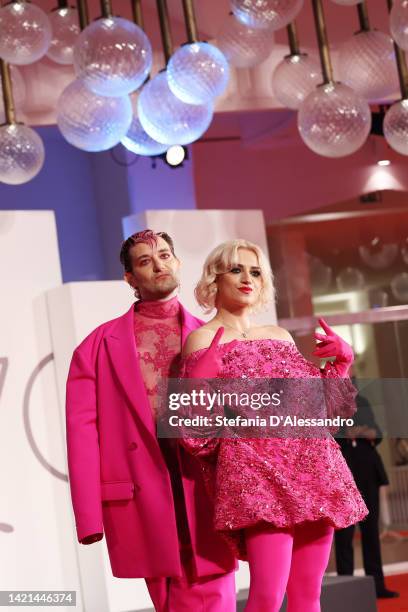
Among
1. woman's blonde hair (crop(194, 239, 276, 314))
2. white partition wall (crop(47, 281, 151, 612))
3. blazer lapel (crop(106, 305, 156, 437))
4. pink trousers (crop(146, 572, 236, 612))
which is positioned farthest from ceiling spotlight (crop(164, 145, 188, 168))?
pink trousers (crop(146, 572, 236, 612))

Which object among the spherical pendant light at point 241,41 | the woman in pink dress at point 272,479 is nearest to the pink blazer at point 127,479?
the woman in pink dress at point 272,479

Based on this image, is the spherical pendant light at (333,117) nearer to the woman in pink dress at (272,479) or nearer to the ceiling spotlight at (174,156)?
the ceiling spotlight at (174,156)

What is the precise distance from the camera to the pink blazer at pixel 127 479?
2881 mm

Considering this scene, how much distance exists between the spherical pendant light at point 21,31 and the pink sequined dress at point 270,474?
6.31ft

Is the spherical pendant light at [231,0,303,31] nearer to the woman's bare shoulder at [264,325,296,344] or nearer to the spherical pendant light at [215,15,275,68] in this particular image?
the spherical pendant light at [215,15,275,68]

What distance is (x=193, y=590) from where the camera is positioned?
290cm

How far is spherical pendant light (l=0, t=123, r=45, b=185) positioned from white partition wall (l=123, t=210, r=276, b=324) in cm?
78

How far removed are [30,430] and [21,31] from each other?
68.5 inches

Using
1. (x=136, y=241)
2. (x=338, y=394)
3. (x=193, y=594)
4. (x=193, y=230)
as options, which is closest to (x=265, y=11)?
(x=193, y=230)

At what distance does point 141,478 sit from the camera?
2916 mm

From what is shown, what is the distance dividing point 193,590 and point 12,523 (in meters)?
1.74

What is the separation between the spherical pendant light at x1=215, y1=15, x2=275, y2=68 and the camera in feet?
15.2

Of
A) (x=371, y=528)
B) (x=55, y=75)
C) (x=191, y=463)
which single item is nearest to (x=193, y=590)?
(x=191, y=463)

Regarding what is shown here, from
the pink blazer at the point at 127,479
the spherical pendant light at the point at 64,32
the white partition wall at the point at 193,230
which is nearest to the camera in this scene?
the pink blazer at the point at 127,479
